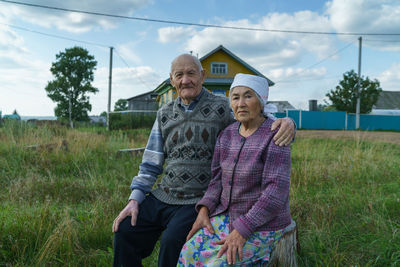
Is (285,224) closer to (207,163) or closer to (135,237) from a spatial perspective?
(207,163)

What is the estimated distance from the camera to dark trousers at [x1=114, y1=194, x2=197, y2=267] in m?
1.90

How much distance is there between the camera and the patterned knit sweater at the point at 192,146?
2143 millimetres

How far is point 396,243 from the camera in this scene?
8.10 feet

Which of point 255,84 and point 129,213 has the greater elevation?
point 255,84

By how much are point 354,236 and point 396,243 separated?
322 millimetres

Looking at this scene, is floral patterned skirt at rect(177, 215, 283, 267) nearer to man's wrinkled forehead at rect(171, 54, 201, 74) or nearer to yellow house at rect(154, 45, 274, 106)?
man's wrinkled forehead at rect(171, 54, 201, 74)

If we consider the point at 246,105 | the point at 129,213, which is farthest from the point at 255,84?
the point at 129,213

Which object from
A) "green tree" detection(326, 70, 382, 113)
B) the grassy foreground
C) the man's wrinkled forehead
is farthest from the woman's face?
"green tree" detection(326, 70, 382, 113)

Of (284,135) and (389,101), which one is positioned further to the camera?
(389,101)

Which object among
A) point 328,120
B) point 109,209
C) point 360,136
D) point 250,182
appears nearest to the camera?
point 250,182

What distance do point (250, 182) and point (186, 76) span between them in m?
0.89

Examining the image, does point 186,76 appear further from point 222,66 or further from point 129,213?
point 222,66

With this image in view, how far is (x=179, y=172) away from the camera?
217cm

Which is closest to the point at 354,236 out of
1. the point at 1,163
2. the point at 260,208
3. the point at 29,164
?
the point at 260,208
